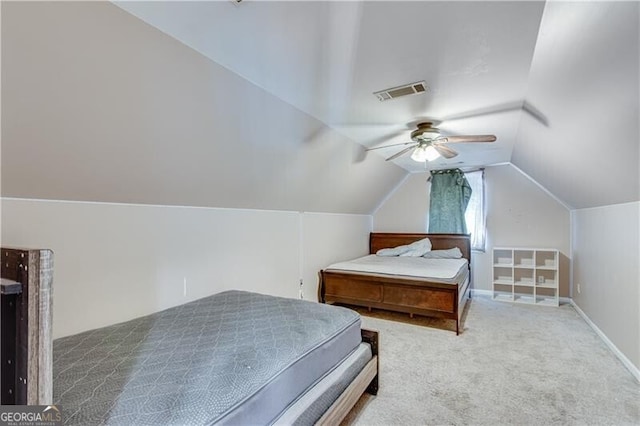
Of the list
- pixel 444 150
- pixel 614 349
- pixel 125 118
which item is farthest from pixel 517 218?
pixel 125 118

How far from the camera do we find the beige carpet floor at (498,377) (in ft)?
6.33

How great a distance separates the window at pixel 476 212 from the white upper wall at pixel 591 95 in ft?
6.67

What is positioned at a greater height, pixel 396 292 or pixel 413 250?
pixel 413 250

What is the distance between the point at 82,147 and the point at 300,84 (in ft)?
4.39

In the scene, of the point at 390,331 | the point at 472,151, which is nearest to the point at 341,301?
A: the point at 390,331

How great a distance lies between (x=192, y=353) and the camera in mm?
1511

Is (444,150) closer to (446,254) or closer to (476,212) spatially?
(446,254)

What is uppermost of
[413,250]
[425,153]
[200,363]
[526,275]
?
[425,153]

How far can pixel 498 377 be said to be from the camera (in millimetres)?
2395

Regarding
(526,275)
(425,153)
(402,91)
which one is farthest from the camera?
(526,275)

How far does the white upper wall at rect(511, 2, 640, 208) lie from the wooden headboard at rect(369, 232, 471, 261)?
2.08 meters

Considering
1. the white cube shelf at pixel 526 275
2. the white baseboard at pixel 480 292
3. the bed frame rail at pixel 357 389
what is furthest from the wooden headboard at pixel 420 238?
the bed frame rail at pixel 357 389

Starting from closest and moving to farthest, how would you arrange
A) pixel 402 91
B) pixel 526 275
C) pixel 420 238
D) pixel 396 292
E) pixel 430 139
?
pixel 402 91 → pixel 430 139 → pixel 396 292 → pixel 526 275 → pixel 420 238

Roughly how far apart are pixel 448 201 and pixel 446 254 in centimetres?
94
